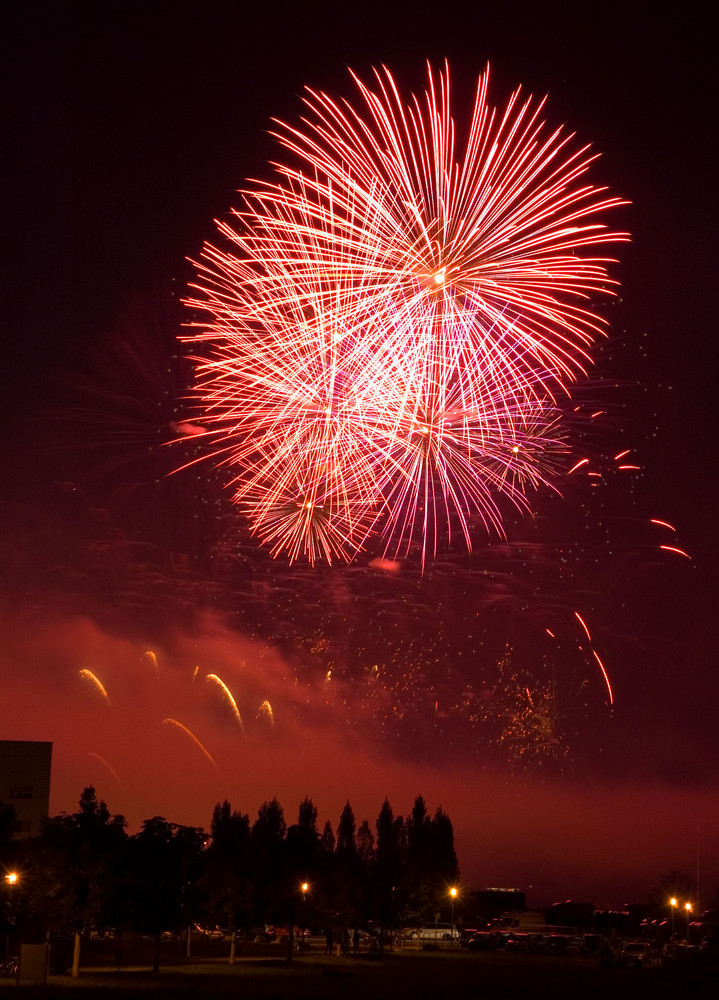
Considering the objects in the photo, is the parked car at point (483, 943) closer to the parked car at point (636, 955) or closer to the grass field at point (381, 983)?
the parked car at point (636, 955)

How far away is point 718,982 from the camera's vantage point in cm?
2814

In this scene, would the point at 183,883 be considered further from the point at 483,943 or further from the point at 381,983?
the point at 483,943

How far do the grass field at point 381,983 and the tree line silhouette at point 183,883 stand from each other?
1885 millimetres

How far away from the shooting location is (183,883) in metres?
40.7

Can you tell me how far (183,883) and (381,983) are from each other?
1061cm

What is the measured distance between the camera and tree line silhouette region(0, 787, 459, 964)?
35.2m

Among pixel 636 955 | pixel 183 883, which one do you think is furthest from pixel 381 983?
pixel 636 955

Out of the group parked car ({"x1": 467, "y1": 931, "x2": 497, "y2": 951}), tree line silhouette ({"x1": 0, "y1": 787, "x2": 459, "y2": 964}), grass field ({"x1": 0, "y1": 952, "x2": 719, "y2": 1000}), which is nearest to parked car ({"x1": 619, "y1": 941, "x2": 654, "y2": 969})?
grass field ({"x1": 0, "y1": 952, "x2": 719, "y2": 1000})

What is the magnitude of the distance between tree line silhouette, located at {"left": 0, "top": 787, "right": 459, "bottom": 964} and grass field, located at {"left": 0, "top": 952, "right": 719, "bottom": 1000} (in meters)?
1.88

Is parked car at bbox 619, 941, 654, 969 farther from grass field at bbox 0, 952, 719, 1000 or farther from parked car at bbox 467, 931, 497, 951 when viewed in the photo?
parked car at bbox 467, 931, 497, 951

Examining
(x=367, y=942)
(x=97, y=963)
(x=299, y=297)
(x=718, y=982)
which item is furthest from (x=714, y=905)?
(x=299, y=297)

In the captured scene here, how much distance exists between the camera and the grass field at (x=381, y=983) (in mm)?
27828

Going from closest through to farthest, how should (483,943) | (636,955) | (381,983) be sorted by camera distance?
(381,983) → (636,955) → (483,943)

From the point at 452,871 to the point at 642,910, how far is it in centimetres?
3976
